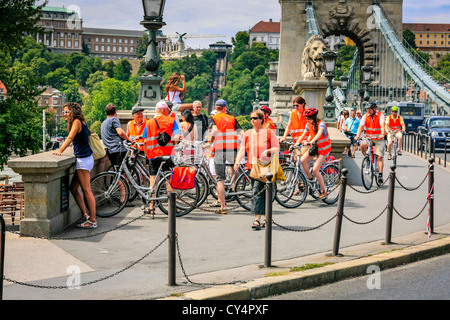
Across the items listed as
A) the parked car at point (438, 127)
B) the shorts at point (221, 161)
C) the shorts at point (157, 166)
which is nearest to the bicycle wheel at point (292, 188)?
the shorts at point (221, 161)

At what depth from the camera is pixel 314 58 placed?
82.2 feet

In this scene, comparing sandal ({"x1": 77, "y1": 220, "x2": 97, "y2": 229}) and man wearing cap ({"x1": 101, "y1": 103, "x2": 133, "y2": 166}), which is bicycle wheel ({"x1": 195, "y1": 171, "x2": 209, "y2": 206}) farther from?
sandal ({"x1": 77, "y1": 220, "x2": 97, "y2": 229})

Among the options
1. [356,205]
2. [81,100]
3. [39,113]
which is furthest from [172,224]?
[81,100]

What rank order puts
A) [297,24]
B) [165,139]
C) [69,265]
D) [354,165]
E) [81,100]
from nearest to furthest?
1. [69,265]
2. [165,139]
3. [354,165]
4. [297,24]
5. [81,100]

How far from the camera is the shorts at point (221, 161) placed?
439 inches

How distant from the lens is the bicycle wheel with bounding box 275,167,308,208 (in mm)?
11758

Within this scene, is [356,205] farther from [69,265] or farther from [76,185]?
[69,265]

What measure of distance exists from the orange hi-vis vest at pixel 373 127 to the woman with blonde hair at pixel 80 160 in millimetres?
7439

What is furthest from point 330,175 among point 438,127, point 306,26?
point 306,26

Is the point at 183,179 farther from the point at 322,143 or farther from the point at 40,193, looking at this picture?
the point at 322,143

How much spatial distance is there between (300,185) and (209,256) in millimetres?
4213

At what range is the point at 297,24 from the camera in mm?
43000

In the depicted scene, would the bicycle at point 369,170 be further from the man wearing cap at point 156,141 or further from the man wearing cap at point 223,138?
the man wearing cap at point 156,141
